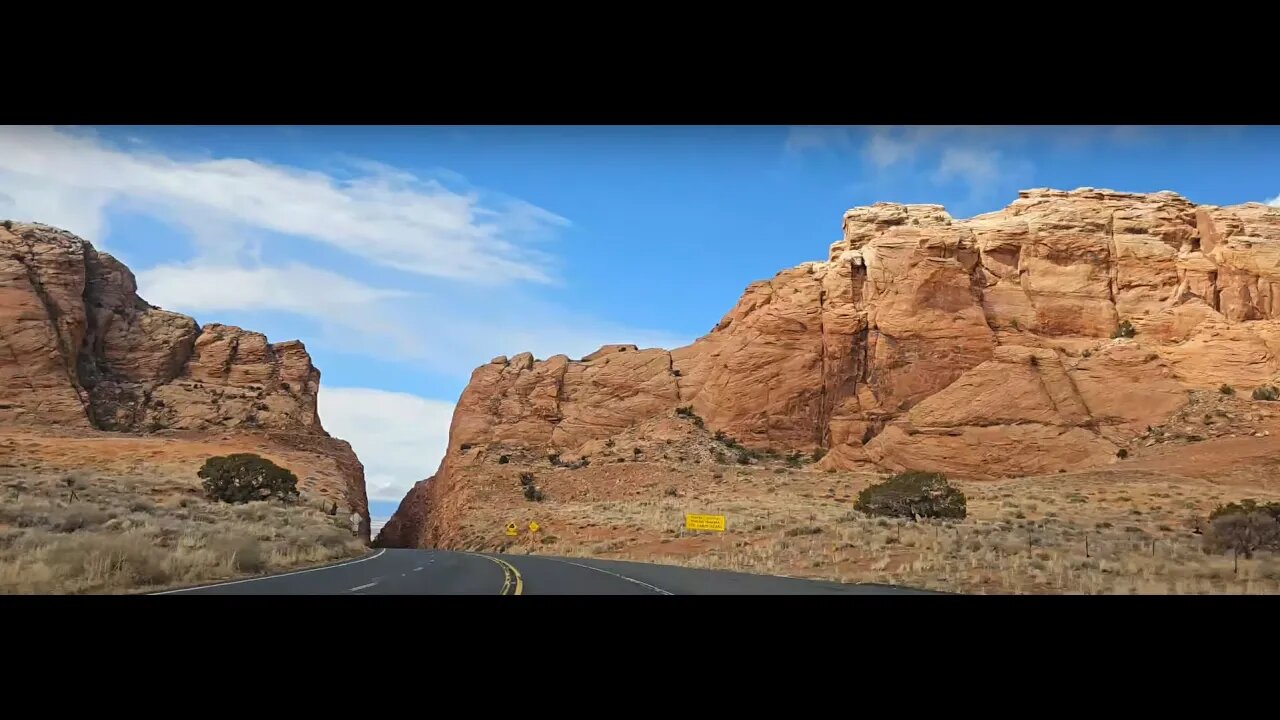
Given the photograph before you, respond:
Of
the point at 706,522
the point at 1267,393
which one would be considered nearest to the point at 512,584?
the point at 706,522

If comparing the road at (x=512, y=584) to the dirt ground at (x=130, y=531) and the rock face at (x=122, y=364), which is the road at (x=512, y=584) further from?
the rock face at (x=122, y=364)

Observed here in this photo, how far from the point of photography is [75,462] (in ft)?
173

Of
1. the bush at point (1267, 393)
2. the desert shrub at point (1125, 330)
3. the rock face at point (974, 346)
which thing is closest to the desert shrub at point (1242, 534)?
the rock face at point (974, 346)

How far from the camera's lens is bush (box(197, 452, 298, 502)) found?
148ft

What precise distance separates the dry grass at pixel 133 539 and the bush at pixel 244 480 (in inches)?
140

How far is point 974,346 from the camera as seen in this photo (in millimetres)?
65750

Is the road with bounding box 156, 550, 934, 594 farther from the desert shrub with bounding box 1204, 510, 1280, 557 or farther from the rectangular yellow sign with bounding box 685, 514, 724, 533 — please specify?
the desert shrub with bounding box 1204, 510, 1280, 557

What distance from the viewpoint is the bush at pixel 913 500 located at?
123ft

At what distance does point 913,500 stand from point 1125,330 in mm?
37713

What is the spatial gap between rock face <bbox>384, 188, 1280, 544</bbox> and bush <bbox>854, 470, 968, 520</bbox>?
18375 mm
